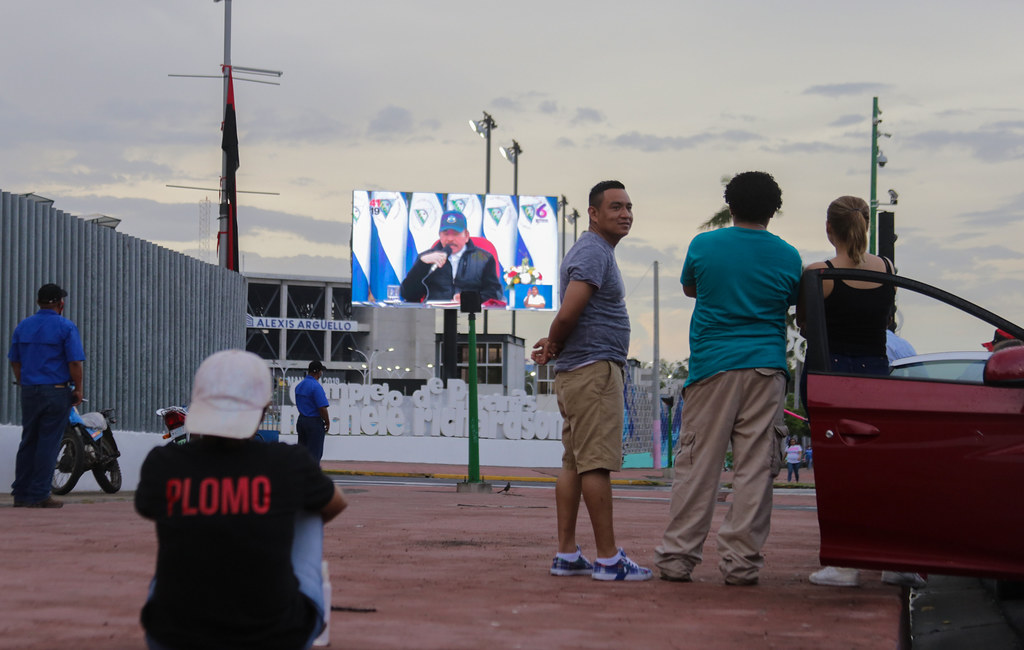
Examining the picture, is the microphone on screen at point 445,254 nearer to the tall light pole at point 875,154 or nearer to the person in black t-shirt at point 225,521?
the tall light pole at point 875,154

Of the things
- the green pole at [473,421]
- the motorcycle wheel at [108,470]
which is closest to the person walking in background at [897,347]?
the motorcycle wheel at [108,470]

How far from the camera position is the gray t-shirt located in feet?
17.1

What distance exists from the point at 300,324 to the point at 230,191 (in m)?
61.8

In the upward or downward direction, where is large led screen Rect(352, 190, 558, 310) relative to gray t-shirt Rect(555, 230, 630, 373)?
upward

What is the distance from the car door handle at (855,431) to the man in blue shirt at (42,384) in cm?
652

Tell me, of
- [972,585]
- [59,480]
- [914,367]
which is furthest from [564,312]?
[59,480]

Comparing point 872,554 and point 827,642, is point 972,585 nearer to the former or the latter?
point 872,554

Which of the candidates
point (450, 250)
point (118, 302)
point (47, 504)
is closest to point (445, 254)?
point (450, 250)

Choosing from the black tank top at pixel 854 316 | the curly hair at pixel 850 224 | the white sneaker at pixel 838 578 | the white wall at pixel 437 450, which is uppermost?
the curly hair at pixel 850 224

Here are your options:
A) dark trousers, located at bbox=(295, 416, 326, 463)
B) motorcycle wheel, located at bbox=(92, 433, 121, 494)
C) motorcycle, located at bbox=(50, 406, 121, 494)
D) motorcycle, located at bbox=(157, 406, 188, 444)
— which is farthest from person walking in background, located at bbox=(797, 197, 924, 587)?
dark trousers, located at bbox=(295, 416, 326, 463)

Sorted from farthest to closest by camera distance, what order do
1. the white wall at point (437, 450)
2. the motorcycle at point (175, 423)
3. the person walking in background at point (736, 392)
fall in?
the white wall at point (437, 450), the motorcycle at point (175, 423), the person walking in background at point (736, 392)

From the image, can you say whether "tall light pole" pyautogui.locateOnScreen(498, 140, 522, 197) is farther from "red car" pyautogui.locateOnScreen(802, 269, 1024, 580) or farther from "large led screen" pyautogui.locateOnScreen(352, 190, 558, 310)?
"red car" pyautogui.locateOnScreen(802, 269, 1024, 580)

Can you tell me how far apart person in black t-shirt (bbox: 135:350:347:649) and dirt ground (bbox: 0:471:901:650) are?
99cm

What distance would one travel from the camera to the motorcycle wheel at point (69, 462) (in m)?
11.3
